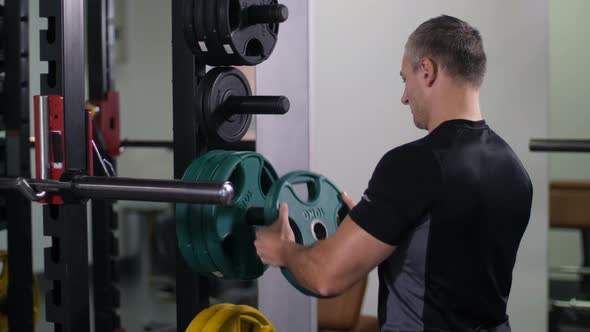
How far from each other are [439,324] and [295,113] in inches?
43.8

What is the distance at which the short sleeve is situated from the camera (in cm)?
135

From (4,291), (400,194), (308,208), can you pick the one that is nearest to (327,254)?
(400,194)

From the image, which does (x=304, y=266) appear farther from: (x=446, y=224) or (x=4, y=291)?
(x=4, y=291)

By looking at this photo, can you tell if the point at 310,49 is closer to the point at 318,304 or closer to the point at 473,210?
the point at 318,304

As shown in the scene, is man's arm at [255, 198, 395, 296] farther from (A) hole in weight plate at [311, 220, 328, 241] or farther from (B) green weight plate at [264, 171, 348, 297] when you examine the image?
(A) hole in weight plate at [311, 220, 328, 241]

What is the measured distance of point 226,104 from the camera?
1713mm

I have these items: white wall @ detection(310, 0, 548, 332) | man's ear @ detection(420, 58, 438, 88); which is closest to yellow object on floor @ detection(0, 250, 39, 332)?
white wall @ detection(310, 0, 548, 332)

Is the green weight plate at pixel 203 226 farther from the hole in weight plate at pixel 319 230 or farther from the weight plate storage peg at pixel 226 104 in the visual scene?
the hole in weight plate at pixel 319 230

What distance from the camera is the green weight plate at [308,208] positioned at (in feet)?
5.25

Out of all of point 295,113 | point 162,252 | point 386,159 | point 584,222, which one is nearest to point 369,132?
point 295,113

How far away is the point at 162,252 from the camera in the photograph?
4.79m

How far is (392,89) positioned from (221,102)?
1388 mm

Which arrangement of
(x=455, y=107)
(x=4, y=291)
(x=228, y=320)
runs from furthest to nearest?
(x=4, y=291), (x=228, y=320), (x=455, y=107)

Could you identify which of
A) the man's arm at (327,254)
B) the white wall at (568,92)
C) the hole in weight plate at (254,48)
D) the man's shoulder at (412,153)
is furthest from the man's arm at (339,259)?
the white wall at (568,92)
